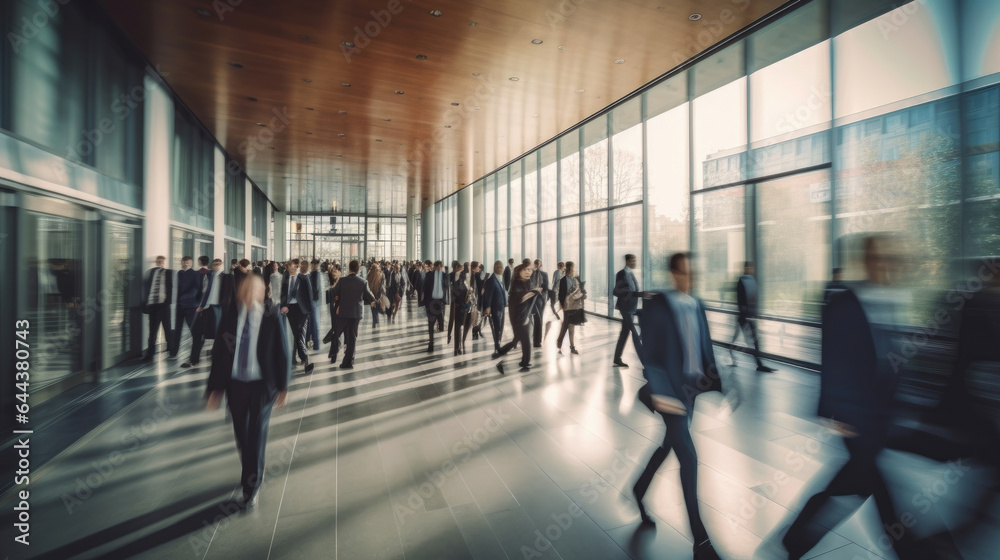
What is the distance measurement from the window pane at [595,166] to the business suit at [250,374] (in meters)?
10.3

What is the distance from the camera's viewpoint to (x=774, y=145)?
7.29 meters

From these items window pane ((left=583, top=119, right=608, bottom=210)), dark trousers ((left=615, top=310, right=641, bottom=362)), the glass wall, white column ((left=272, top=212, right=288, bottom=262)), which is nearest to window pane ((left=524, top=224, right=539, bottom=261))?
window pane ((left=583, top=119, right=608, bottom=210))

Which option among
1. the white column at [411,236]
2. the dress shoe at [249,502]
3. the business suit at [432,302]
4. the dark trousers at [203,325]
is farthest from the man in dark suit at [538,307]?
the white column at [411,236]

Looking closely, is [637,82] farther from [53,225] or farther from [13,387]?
[13,387]

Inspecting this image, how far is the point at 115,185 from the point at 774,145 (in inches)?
420

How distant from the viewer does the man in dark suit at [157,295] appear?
7312 mm

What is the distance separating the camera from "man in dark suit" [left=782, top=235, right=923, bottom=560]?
6.82 ft

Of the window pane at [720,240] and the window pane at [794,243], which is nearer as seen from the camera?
the window pane at [794,243]

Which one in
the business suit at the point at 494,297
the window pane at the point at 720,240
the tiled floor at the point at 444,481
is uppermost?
the window pane at the point at 720,240

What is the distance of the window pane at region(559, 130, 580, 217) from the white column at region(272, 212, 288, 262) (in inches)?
1023

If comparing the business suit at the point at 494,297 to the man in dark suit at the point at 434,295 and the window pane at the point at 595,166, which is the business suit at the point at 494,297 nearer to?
the man in dark suit at the point at 434,295

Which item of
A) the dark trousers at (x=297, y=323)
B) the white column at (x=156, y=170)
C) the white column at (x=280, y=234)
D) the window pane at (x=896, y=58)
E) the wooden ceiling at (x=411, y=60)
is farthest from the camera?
the white column at (x=280, y=234)

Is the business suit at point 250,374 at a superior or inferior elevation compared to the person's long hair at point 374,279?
inferior

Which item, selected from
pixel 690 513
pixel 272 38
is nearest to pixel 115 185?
pixel 272 38
